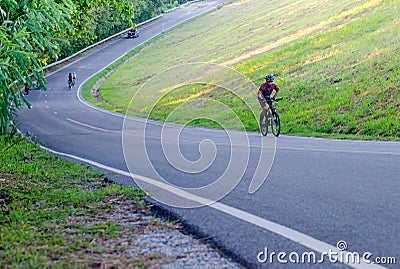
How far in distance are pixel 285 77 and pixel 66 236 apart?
25826 mm

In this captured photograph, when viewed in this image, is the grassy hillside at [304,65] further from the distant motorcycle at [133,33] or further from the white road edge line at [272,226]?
the distant motorcycle at [133,33]

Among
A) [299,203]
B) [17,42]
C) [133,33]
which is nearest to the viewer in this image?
[299,203]

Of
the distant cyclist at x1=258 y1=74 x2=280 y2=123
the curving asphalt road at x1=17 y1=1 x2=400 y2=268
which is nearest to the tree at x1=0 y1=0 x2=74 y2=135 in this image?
the curving asphalt road at x1=17 y1=1 x2=400 y2=268

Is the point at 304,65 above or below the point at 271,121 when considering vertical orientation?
above

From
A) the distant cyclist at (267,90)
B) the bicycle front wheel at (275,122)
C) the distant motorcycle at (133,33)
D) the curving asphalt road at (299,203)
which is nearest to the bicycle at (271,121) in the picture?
the bicycle front wheel at (275,122)

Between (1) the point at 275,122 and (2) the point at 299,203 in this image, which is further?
(1) the point at 275,122

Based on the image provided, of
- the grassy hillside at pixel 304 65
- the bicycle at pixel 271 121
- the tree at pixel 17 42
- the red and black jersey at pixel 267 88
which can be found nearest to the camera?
the tree at pixel 17 42

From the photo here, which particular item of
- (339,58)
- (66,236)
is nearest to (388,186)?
(66,236)

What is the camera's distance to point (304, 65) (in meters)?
32.0

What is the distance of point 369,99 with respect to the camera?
21984 mm

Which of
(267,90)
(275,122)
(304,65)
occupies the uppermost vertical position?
(267,90)

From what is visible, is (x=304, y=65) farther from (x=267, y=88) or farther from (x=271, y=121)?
(x=267, y=88)

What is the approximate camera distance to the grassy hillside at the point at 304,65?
810 inches

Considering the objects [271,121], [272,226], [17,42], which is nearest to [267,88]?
[271,121]
